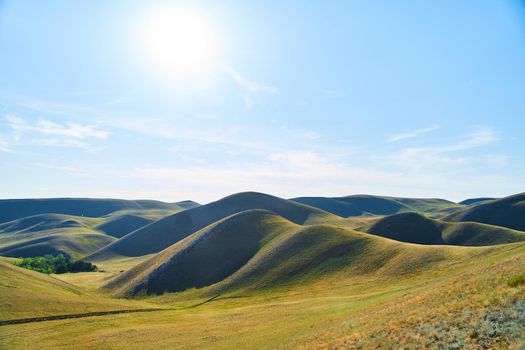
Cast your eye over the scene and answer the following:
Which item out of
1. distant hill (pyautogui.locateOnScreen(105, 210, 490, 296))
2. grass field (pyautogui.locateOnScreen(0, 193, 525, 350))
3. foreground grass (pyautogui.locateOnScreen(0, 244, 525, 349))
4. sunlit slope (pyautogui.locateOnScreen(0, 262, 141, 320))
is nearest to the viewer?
foreground grass (pyautogui.locateOnScreen(0, 244, 525, 349))

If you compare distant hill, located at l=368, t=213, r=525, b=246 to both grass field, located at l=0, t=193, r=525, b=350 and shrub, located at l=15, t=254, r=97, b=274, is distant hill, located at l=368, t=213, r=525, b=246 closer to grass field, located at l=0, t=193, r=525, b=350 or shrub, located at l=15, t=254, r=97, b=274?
grass field, located at l=0, t=193, r=525, b=350

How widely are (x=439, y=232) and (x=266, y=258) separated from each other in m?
110

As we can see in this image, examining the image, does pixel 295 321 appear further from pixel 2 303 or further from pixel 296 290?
pixel 2 303

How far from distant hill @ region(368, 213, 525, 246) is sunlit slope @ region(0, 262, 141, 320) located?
464ft

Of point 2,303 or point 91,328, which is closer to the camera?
point 91,328

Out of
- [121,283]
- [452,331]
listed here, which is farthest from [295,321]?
[121,283]

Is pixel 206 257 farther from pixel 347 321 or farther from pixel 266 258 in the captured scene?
pixel 347 321

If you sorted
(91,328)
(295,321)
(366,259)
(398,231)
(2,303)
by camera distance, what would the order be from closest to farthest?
(295,321), (91,328), (2,303), (366,259), (398,231)

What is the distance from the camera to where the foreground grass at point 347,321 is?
20859mm

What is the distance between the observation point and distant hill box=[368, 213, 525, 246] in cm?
14577

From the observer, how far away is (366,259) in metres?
89.2

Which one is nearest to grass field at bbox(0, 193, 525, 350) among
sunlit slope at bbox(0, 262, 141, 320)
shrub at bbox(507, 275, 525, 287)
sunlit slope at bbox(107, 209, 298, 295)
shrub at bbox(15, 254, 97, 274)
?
shrub at bbox(507, 275, 525, 287)

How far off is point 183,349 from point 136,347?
6.97 meters

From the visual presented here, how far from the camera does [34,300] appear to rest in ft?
211
